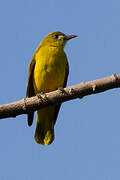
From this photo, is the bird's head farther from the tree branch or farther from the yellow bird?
the tree branch

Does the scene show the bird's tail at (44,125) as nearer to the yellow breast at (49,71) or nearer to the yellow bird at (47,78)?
the yellow bird at (47,78)

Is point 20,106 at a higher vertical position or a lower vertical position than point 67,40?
lower

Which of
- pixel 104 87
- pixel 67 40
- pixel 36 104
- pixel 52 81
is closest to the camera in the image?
pixel 104 87

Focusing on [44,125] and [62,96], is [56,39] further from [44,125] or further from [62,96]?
[62,96]

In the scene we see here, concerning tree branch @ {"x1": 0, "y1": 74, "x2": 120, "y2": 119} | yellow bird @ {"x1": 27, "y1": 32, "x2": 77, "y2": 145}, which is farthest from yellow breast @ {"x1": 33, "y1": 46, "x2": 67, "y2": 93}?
tree branch @ {"x1": 0, "y1": 74, "x2": 120, "y2": 119}

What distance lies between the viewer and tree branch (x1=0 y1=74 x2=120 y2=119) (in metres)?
3.71

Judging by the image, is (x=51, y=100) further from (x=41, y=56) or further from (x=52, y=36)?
(x=52, y=36)

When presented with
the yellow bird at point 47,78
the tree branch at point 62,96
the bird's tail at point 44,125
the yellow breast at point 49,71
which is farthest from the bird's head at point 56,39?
the tree branch at point 62,96

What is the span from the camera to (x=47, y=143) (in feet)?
20.7

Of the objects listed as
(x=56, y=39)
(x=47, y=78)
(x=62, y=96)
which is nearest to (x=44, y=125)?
(x=47, y=78)

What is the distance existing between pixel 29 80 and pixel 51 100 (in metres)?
2.45

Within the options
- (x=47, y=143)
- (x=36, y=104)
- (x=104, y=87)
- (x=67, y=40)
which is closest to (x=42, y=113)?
(x=47, y=143)

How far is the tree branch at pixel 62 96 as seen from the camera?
12.2 ft

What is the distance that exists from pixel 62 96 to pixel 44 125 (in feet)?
9.06
